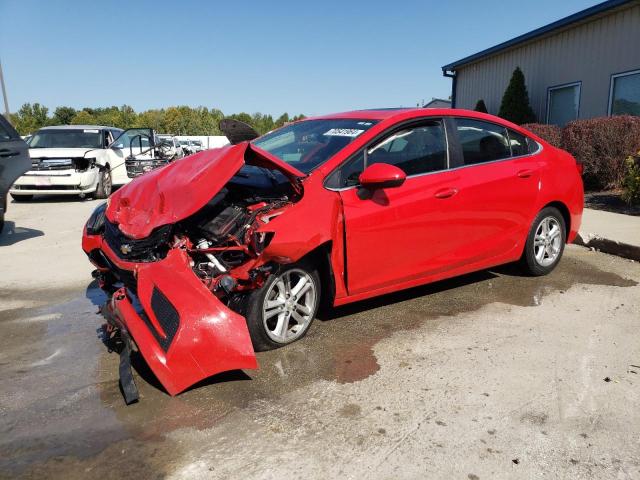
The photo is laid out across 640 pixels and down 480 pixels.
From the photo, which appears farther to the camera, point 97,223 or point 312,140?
point 312,140

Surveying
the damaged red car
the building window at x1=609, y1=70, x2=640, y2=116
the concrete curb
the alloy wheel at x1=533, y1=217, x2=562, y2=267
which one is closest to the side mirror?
the damaged red car

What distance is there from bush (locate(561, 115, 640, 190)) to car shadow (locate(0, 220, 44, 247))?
9.55m

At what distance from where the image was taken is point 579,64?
1282 cm

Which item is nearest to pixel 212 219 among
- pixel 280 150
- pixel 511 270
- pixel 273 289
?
pixel 273 289

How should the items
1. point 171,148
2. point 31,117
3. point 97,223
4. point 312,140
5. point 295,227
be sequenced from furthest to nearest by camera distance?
point 31,117
point 171,148
point 312,140
point 97,223
point 295,227

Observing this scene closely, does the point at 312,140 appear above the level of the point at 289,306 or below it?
above

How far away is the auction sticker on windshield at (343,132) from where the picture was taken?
4.22m

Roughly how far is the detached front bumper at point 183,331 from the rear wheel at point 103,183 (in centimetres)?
1033

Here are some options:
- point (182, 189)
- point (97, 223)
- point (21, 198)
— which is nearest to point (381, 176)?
point (182, 189)

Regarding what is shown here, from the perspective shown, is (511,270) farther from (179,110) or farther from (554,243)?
(179,110)

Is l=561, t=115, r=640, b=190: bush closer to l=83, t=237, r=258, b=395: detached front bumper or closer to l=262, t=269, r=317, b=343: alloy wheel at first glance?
l=262, t=269, r=317, b=343: alloy wheel

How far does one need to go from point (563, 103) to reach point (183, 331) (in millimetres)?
13416

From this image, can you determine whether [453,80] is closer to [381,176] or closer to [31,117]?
[381,176]

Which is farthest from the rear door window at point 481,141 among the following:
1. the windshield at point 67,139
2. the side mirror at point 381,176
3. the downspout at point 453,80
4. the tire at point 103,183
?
the downspout at point 453,80
